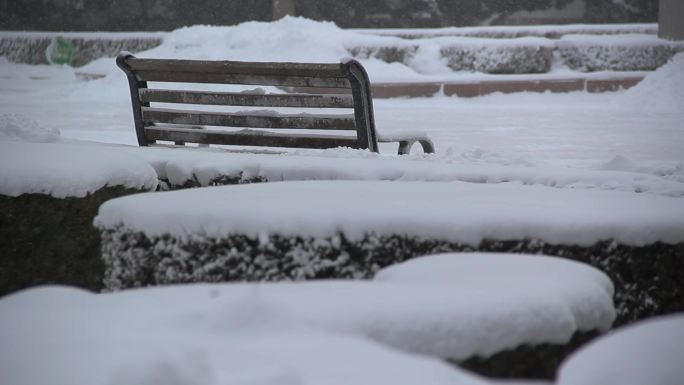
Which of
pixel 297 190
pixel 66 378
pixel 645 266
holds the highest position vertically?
pixel 66 378

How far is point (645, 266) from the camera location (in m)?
2.54

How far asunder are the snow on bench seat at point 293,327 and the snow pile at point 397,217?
0.54 m

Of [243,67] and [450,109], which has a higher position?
[243,67]

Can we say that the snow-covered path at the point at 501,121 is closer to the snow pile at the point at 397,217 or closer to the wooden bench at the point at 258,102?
the wooden bench at the point at 258,102

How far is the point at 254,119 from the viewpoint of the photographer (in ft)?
14.6

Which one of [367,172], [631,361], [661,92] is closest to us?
[631,361]

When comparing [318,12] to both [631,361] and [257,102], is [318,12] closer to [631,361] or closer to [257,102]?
[257,102]

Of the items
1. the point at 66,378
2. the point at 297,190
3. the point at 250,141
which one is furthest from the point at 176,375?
the point at 250,141

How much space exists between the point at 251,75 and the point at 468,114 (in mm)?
7802

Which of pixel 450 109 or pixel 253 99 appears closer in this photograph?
pixel 253 99

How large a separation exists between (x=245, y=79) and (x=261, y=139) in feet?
1.03

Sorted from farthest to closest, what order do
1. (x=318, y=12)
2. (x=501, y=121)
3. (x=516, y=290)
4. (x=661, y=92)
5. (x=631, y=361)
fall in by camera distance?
(x=318, y=12) → (x=661, y=92) → (x=501, y=121) → (x=516, y=290) → (x=631, y=361)

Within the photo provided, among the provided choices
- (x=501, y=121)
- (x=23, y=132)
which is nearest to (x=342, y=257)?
(x=23, y=132)

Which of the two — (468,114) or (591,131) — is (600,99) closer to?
(468,114)
